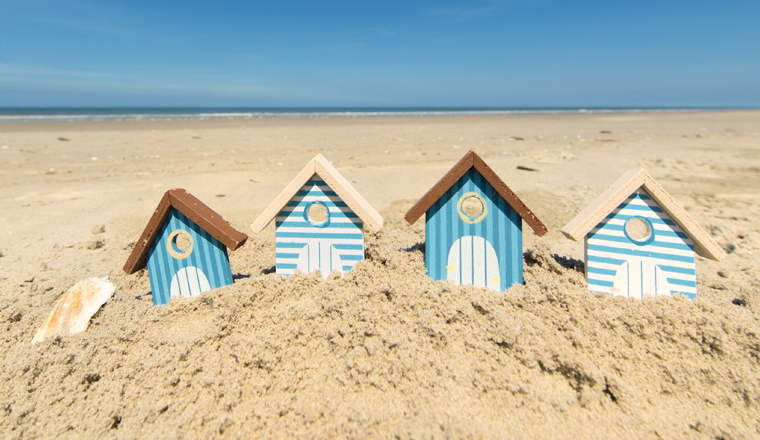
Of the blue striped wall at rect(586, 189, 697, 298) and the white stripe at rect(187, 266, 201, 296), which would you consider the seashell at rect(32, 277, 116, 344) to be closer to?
the white stripe at rect(187, 266, 201, 296)

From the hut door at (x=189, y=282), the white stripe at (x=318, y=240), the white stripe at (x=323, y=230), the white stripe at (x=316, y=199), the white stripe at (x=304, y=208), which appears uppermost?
the white stripe at (x=316, y=199)

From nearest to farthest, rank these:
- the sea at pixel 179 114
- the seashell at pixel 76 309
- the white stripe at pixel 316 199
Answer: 1. the seashell at pixel 76 309
2. the white stripe at pixel 316 199
3. the sea at pixel 179 114

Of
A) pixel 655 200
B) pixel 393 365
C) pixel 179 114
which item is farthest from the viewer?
pixel 179 114

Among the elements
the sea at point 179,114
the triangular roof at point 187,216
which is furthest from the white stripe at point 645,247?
the sea at point 179,114

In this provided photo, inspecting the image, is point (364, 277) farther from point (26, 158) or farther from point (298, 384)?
point (26, 158)

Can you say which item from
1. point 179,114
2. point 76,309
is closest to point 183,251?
point 76,309

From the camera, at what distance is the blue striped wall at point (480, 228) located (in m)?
2.57

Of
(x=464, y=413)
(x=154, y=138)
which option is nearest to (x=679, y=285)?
(x=464, y=413)

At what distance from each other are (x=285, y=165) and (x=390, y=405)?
26.8 feet

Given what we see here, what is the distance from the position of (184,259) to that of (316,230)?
2.80ft

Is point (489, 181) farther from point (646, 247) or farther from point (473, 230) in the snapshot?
point (646, 247)

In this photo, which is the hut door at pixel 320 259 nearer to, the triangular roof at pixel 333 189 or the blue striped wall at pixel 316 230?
the blue striped wall at pixel 316 230

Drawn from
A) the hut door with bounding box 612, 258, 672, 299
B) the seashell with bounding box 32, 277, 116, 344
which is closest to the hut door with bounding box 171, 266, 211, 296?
the seashell with bounding box 32, 277, 116, 344

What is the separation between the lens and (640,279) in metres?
2.51
